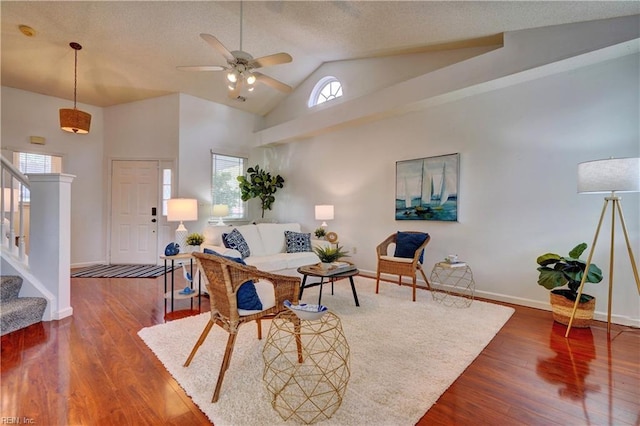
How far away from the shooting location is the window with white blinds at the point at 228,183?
6344 mm

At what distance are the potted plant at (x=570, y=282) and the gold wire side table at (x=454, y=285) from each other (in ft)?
2.89

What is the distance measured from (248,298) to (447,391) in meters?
1.43

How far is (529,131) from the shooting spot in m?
3.62

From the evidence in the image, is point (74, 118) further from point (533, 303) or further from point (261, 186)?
point (533, 303)

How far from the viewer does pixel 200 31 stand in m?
4.28

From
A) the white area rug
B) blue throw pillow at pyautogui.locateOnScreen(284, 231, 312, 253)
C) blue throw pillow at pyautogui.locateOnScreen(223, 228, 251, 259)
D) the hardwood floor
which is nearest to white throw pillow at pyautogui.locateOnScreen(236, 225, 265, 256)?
blue throw pillow at pyautogui.locateOnScreen(223, 228, 251, 259)

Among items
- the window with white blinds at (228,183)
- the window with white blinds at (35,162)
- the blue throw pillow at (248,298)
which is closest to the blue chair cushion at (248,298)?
the blue throw pillow at (248,298)

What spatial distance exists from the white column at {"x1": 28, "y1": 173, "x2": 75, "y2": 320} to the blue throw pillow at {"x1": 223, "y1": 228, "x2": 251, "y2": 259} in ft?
5.58

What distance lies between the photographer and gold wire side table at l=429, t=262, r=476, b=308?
12.6ft

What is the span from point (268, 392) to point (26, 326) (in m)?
2.68

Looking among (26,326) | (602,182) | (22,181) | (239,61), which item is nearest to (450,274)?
(602,182)

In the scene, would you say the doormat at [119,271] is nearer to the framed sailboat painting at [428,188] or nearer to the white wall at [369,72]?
the white wall at [369,72]

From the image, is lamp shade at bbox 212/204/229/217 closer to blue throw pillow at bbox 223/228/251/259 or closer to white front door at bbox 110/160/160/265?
white front door at bbox 110/160/160/265

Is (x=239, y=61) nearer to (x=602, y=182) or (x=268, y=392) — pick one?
(x=268, y=392)
